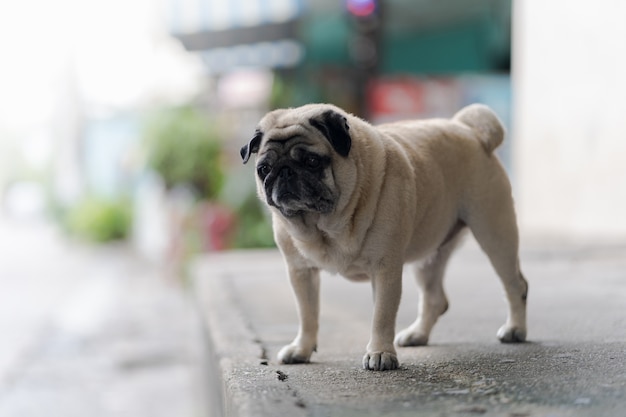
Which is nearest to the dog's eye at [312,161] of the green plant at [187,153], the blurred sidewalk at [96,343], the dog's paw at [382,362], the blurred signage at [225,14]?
the dog's paw at [382,362]

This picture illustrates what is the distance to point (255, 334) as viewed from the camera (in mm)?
3979

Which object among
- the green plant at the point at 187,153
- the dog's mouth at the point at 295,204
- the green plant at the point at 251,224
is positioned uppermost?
the dog's mouth at the point at 295,204

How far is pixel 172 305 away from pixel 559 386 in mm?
11433

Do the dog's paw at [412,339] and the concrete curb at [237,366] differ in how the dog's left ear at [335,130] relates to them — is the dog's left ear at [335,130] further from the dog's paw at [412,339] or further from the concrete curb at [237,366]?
the dog's paw at [412,339]

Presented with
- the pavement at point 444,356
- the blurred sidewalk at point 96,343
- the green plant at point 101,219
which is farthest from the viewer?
the green plant at point 101,219

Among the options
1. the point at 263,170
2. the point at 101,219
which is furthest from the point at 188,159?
the point at 263,170

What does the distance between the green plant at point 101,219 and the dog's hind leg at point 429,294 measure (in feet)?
65.8

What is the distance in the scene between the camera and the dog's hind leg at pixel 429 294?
3.51 metres

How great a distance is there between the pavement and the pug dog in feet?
0.66

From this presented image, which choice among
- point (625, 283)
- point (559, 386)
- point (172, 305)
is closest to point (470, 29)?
point (172, 305)

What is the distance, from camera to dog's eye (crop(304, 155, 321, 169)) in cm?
275

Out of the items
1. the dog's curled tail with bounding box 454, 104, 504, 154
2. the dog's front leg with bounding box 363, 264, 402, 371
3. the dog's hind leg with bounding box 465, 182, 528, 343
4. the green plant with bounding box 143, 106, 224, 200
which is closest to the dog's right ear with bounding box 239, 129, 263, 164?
the dog's front leg with bounding box 363, 264, 402, 371

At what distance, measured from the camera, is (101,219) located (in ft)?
75.3

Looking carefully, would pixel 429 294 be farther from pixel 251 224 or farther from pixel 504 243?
pixel 251 224
